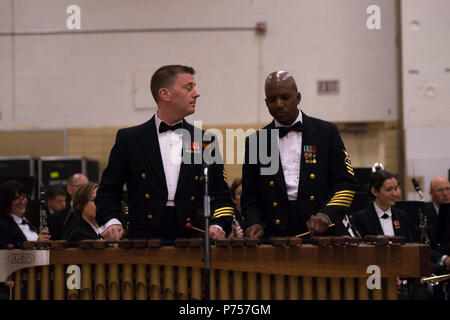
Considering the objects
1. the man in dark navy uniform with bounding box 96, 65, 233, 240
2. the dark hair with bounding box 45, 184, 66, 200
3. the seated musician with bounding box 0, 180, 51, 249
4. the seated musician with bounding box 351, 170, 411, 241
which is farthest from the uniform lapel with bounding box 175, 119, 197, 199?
the dark hair with bounding box 45, 184, 66, 200

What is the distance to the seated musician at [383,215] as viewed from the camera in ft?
20.3

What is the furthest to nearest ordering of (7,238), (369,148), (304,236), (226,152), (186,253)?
(369,148) → (226,152) → (7,238) → (304,236) → (186,253)

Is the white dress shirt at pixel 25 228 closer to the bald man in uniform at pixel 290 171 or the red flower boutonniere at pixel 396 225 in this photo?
the bald man in uniform at pixel 290 171

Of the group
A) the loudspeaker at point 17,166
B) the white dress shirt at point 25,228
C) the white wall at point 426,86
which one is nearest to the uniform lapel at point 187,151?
the white dress shirt at point 25,228

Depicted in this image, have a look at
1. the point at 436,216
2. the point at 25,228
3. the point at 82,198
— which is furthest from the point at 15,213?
the point at 436,216

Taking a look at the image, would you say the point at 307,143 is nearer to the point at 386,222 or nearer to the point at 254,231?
the point at 254,231

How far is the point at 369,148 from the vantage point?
11.7 metres

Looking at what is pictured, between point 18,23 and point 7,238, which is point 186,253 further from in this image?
point 18,23

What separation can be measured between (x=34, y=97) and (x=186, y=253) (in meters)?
8.86

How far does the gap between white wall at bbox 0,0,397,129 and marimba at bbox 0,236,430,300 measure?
8.07m

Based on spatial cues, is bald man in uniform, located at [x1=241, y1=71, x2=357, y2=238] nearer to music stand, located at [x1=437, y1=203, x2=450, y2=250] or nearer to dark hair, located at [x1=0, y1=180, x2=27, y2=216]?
music stand, located at [x1=437, y1=203, x2=450, y2=250]

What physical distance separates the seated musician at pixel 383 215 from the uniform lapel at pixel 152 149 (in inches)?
105

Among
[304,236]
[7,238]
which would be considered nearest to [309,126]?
[304,236]

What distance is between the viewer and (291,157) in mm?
4156
